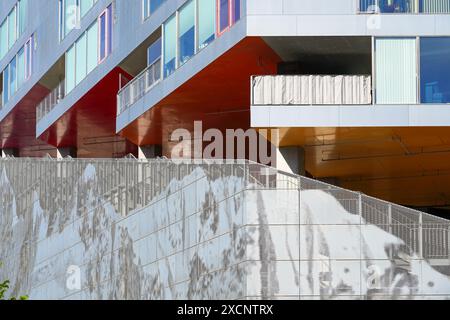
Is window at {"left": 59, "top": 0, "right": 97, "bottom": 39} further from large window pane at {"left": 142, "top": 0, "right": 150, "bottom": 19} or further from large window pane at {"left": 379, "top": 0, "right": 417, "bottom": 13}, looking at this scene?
large window pane at {"left": 379, "top": 0, "right": 417, "bottom": 13}

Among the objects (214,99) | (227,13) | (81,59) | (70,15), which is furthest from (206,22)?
(70,15)

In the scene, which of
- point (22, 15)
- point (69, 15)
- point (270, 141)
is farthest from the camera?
point (22, 15)

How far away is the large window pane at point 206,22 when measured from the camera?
122ft

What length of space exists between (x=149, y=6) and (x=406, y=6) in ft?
35.5

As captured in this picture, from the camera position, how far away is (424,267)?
103 feet

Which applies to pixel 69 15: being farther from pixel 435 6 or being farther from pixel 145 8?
pixel 435 6

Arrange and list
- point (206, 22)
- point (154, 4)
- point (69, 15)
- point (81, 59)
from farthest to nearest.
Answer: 1. point (69, 15)
2. point (81, 59)
3. point (154, 4)
4. point (206, 22)

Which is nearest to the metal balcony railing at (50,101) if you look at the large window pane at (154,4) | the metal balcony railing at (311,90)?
the large window pane at (154,4)

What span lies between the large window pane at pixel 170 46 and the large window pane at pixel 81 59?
10562mm

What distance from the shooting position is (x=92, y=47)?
1982 inches

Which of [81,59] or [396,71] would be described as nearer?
[396,71]

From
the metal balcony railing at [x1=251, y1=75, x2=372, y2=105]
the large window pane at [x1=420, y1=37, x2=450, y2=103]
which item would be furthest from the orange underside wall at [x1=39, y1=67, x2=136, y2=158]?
the large window pane at [x1=420, y1=37, x2=450, y2=103]

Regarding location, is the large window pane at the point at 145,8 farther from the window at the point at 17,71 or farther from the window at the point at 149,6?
the window at the point at 17,71
